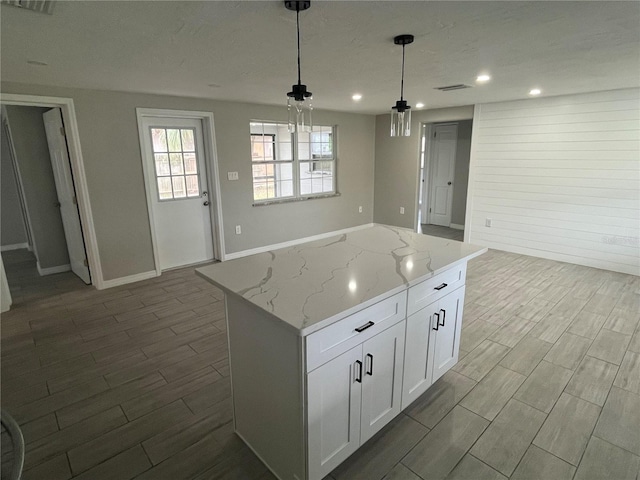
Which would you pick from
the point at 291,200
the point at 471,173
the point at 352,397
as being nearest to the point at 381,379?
the point at 352,397

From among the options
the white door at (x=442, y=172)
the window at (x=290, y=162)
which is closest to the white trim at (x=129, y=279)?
the window at (x=290, y=162)

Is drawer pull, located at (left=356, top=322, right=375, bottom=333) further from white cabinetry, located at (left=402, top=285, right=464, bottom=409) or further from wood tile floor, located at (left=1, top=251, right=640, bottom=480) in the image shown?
wood tile floor, located at (left=1, top=251, right=640, bottom=480)

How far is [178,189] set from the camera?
4.64m

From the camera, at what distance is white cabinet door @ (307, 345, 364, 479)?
148cm

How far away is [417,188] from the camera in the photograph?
6348mm

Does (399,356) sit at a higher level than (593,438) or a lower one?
higher

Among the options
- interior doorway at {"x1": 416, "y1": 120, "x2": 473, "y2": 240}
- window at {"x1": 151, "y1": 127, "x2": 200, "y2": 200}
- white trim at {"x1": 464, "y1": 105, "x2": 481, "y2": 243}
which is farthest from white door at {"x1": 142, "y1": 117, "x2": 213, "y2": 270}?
white trim at {"x1": 464, "y1": 105, "x2": 481, "y2": 243}

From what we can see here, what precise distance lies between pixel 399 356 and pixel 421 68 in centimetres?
241

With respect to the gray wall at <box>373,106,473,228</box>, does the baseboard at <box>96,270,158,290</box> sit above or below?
below

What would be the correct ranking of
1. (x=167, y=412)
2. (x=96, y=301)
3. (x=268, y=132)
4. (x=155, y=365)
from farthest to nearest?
(x=268, y=132), (x=96, y=301), (x=155, y=365), (x=167, y=412)

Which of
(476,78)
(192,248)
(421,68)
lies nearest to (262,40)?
(421,68)

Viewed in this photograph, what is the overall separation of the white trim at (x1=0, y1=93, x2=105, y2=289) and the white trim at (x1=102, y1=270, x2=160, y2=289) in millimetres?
61

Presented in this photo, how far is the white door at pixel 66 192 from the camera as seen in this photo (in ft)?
12.6

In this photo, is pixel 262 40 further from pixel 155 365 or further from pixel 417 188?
pixel 417 188
